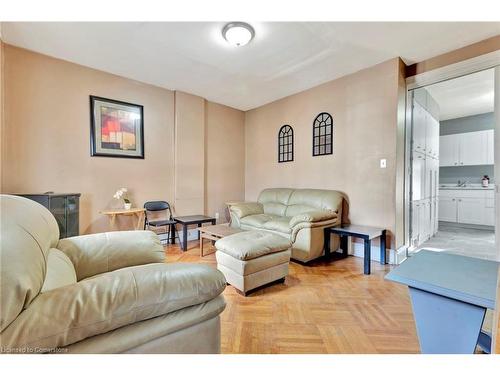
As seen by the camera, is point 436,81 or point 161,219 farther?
point 161,219

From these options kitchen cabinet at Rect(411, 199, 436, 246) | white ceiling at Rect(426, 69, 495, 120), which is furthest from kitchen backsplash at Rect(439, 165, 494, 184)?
kitchen cabinet at Rect(411, 199, 436, 246)

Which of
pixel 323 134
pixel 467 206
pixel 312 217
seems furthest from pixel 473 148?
pixel 312 217

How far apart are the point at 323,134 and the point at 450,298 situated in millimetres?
2912

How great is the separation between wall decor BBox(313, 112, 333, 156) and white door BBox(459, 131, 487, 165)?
4028 mm

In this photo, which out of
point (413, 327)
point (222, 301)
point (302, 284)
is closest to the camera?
point (222, 301)

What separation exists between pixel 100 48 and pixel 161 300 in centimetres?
297

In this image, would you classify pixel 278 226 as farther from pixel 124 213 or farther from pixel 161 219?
pixel 124 213

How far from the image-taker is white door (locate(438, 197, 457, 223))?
5184mm

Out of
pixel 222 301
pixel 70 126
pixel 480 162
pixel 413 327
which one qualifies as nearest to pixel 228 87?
pixel 70 126

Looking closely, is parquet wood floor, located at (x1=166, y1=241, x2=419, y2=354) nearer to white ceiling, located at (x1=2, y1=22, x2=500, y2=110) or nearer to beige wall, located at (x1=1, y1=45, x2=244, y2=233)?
beige wall, located at (x1=1, y1=45, x2=244, y2=233)

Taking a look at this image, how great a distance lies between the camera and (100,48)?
8.36ft

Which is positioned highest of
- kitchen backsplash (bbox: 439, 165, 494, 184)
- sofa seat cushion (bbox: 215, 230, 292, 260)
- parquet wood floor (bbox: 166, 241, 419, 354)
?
kitchen backsplash (bbox: 439, 165, 494, 184)

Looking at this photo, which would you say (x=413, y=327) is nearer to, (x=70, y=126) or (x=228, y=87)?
(x=228, y=87)

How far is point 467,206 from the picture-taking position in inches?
196
